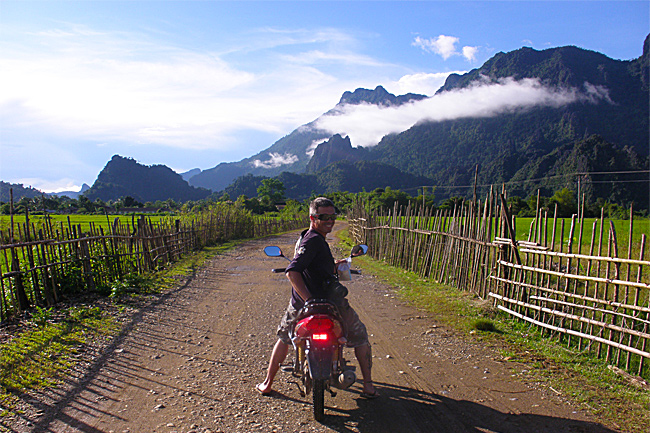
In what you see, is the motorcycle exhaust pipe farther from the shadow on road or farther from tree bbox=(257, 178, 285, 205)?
tree bbox=(257, 178, 285, 205)

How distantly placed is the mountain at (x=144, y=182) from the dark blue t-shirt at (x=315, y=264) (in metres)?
124

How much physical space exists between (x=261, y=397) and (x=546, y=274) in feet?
13.0

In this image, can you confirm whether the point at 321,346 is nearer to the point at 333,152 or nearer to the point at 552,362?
the point at 552,362

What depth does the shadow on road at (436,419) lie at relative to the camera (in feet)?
10.0

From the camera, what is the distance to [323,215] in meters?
3.34

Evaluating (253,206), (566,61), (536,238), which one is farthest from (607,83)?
(536,238)

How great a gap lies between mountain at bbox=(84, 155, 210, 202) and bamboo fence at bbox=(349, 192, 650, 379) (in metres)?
120

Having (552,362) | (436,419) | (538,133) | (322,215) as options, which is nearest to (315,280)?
(322,215)

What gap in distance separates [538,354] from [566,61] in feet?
401

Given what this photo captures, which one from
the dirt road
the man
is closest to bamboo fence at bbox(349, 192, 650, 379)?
the dirt road

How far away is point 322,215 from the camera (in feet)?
10.9

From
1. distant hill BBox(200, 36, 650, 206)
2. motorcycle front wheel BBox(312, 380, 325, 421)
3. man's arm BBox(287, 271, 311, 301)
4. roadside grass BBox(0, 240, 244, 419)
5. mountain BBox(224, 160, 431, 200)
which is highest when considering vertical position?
distant hill BBox(200, 36, 650, 206)

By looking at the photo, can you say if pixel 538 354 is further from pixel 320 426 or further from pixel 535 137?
pixel 535 137

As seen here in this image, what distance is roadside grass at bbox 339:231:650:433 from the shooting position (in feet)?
11.2
